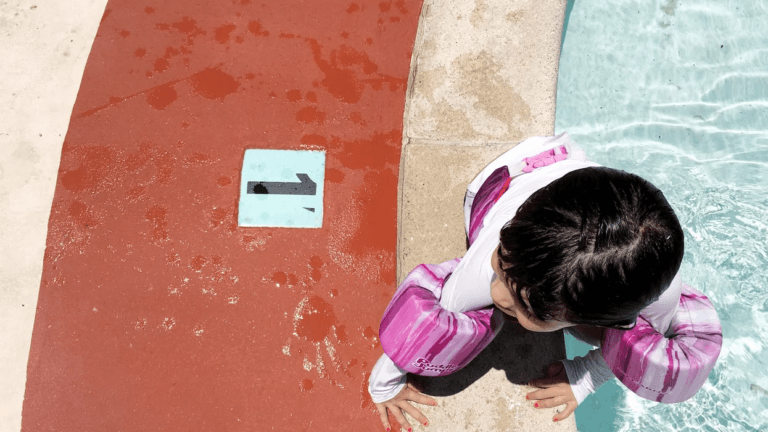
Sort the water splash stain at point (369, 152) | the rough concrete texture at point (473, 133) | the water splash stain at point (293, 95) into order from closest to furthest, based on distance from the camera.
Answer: the rough concrete texture at point (473, 133) → the water splash stain at point (369, 152) → the water splash stain at point (293, 95)

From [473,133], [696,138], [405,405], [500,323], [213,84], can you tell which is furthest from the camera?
[696,138]

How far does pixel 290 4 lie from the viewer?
9.54 ft

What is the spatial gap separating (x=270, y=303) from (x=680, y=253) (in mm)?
Answer: 1832

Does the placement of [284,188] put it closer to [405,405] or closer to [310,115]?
[310,115]

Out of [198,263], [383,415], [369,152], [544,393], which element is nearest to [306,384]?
[383,415]

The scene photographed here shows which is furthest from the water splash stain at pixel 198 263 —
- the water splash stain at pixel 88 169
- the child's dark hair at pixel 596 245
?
the child's dark hair at pixel 596 245

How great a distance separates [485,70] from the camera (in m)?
2.74

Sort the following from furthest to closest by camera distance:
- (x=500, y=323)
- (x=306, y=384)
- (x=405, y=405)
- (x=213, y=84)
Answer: (x=213, y=84), (x=306, y=384), (x=405, y=405), (x=500, y=323)

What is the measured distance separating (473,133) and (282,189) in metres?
1.01

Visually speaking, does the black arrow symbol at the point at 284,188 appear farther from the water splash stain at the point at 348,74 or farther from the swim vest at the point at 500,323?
the swim vest at the point at 500,323

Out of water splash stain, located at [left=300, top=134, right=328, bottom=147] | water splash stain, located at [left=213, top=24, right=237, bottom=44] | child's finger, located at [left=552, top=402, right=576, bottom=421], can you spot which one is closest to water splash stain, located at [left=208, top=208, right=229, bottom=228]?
water splash stain, located at [left=300, top=134, right=328, bottom=147]

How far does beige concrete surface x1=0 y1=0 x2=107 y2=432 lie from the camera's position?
7.75ft

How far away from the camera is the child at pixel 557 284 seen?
0.90m

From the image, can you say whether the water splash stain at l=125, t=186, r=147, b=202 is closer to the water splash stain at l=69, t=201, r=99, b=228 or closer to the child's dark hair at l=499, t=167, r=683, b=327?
the water splash stain at l=69, t=201, r=99, b=228
